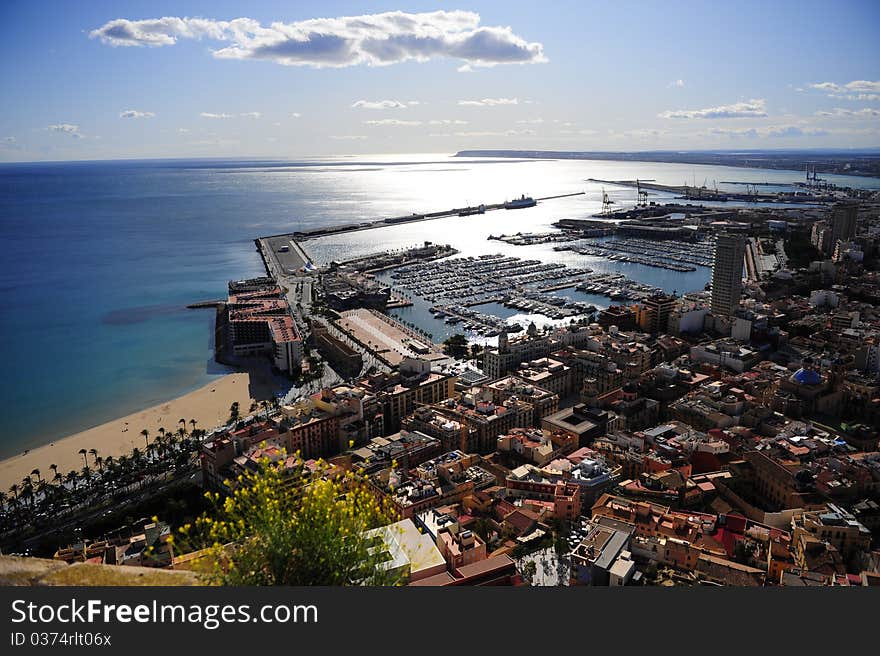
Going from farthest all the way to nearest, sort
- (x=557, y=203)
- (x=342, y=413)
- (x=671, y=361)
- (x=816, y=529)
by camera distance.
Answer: (x=557, y=203), (x=671, y=361), (x=342, y=413), (x=816, y=529)

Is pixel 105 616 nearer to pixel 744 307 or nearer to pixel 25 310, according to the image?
pixel 744 307

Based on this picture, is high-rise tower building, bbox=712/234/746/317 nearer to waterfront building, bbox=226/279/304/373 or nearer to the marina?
the marina

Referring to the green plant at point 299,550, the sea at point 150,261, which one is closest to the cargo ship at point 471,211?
the sea at point 150,261

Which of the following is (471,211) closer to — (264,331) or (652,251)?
(652,251)

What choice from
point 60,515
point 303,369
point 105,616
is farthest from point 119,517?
point 105,616

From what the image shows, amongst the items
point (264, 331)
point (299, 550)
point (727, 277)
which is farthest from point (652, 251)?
point (299, 550)

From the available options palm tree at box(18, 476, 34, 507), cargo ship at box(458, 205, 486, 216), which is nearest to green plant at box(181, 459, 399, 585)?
palm tree at box(18, 476, 34, 507)
